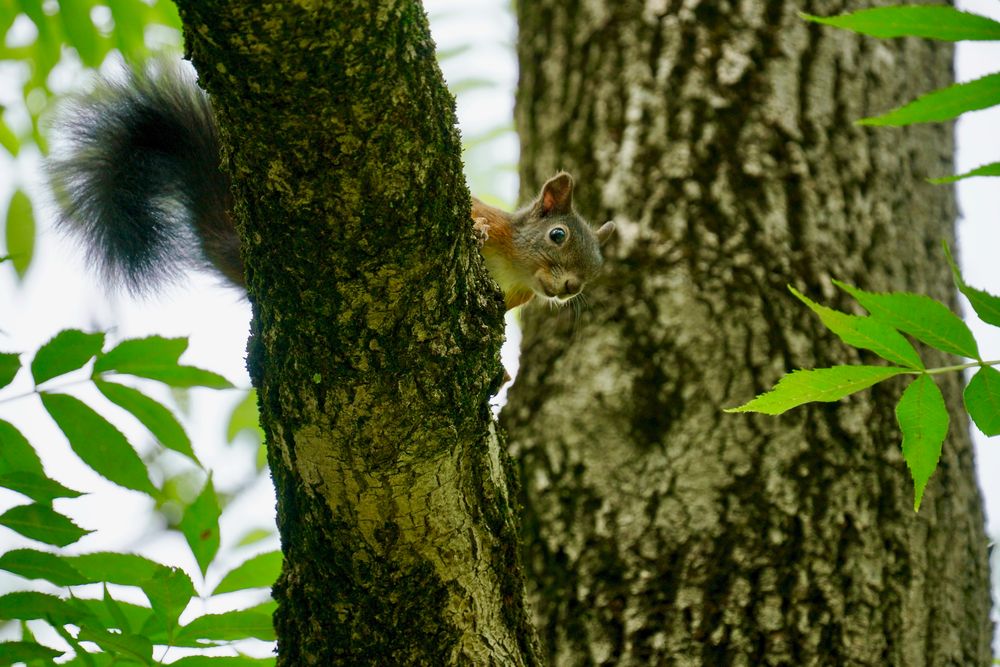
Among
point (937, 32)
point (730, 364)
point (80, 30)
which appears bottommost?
point (730, 364)

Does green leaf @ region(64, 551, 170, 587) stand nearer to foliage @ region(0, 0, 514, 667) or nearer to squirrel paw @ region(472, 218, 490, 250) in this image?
foliage @ region(0, 0, 514, 667)

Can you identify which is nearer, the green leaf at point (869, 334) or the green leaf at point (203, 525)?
the green leaf at point (869, 334)

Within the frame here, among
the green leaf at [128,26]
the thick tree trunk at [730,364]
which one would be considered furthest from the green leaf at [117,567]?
the green leaf at [128,26]

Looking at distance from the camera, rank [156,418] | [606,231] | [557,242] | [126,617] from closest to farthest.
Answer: [126,617] < [156,418] < [606,231] < [557,242]

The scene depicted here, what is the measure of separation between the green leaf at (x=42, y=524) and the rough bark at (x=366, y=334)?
1.18ft

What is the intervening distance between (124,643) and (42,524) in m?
0.22

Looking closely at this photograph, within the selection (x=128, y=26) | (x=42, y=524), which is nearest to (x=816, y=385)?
(x=42, y=524)

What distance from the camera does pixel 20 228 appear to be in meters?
3.07

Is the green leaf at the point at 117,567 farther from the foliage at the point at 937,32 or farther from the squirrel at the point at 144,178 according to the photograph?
the foliage at the point at 937,32

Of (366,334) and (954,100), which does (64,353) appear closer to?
(366,334)

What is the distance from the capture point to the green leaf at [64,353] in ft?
5.67

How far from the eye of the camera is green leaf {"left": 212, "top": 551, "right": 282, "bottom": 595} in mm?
1924

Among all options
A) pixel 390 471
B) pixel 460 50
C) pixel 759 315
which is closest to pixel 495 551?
pixel 390 471

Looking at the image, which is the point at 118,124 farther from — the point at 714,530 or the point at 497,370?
the point at 714,530
